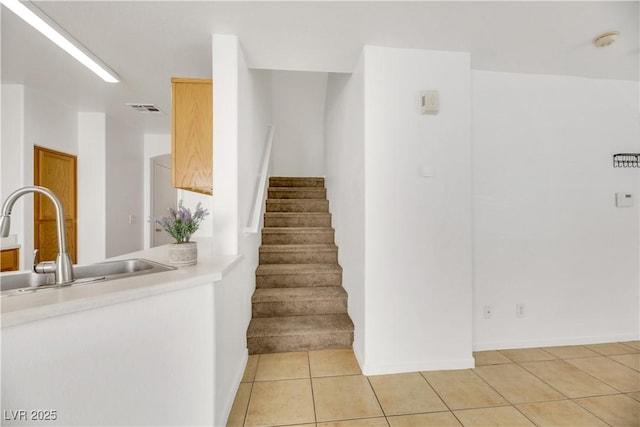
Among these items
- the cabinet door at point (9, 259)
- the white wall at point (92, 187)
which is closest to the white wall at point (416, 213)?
the cabinet door at point (9, 259)

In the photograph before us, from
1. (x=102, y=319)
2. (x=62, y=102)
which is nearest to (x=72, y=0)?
(x=102, y=319)

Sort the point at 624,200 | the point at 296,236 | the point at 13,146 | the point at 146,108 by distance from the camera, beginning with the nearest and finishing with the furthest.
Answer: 1. the point at 624,200
2. the point at 13,146
3. the point at 296,236
4. the point at 146,108

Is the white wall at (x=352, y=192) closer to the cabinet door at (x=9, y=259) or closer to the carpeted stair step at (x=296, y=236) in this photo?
the carpeted stair step at (x=296, y=236)

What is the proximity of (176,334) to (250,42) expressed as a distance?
6.58 feet

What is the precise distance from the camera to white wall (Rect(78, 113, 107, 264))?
147 inches

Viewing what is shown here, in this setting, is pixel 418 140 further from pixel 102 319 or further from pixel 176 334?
pixel 102 319

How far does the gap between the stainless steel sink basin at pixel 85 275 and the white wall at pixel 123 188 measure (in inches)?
102

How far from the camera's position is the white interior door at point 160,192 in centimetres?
503

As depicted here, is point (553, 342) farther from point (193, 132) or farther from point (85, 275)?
point (85, 275)

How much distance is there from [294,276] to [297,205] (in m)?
1.26

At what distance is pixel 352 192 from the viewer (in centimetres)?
254

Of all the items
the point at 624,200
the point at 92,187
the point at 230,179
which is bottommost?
the point at 624,200

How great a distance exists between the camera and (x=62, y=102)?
337 cm

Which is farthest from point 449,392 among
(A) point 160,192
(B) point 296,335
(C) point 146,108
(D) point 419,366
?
(A) point 160,192
